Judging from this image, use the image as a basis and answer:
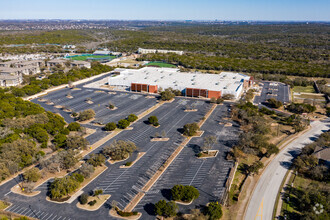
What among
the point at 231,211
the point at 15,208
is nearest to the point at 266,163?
the point at 231,211

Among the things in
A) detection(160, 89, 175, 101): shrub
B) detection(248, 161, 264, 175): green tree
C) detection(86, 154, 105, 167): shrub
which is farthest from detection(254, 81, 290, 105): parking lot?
detection(86, 154, 105, 167): shrub

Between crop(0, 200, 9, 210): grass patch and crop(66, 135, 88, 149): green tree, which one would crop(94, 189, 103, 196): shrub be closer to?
crop(0, 200, 9, 210): grass patch

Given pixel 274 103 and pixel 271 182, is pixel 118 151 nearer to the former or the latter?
pixel 271 182

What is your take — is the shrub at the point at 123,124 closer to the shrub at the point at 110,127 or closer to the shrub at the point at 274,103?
the shrub at the point at 110,127

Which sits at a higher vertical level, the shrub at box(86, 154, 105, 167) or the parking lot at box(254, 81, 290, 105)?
the parking lot at box(254, 81, 290, 105)

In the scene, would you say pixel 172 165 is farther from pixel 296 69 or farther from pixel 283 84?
pixel 296 69

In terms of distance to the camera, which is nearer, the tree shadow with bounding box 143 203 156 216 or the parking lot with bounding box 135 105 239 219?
the tree shadow with bounding box 143 203 156 216

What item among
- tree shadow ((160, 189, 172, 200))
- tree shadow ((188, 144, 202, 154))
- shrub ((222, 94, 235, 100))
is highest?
shrub ((222, 94, 235, 100))

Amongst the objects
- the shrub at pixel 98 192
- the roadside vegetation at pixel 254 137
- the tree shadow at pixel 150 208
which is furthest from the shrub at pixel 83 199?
the roadside vegetation at pixel 254 137

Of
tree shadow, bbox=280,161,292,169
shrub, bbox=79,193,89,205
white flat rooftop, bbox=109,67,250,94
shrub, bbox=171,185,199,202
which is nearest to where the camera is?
shrub, bbox=79,193,89,205
